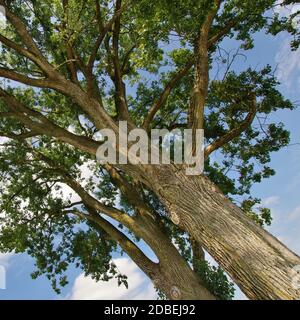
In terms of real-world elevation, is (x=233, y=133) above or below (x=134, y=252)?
above

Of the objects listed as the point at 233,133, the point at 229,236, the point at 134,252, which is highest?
the point at 233,133

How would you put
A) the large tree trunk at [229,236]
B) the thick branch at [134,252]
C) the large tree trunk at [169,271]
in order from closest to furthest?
the large tree trunk at [229,236] → the large tree trunk at [169,271] → the thick branch at [134,252]

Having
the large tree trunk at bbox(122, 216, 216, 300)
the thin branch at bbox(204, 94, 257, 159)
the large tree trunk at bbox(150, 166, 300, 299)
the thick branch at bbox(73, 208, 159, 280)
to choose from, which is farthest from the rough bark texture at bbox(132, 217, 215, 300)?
the thin branch at bbox(204, 94, 257, 159)

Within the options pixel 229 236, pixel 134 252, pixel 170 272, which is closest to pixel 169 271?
pixel 170 272

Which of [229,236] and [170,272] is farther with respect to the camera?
[170,272]

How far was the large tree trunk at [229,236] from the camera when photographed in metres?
6.27

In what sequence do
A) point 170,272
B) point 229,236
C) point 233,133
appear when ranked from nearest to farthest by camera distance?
point 229,236, point 233,133, point 170,272

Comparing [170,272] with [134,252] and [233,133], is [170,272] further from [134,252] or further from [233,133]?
[233,133]

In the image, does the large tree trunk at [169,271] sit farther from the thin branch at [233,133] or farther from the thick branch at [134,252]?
the thin branch at [233,133]

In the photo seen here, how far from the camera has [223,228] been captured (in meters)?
7.15

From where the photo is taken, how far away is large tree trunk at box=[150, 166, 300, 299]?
247 inches

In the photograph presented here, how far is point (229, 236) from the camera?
6984 millimetres

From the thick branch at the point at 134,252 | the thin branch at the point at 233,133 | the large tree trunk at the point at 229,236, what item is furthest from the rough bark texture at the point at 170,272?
the thin branch at the point at 233,133
